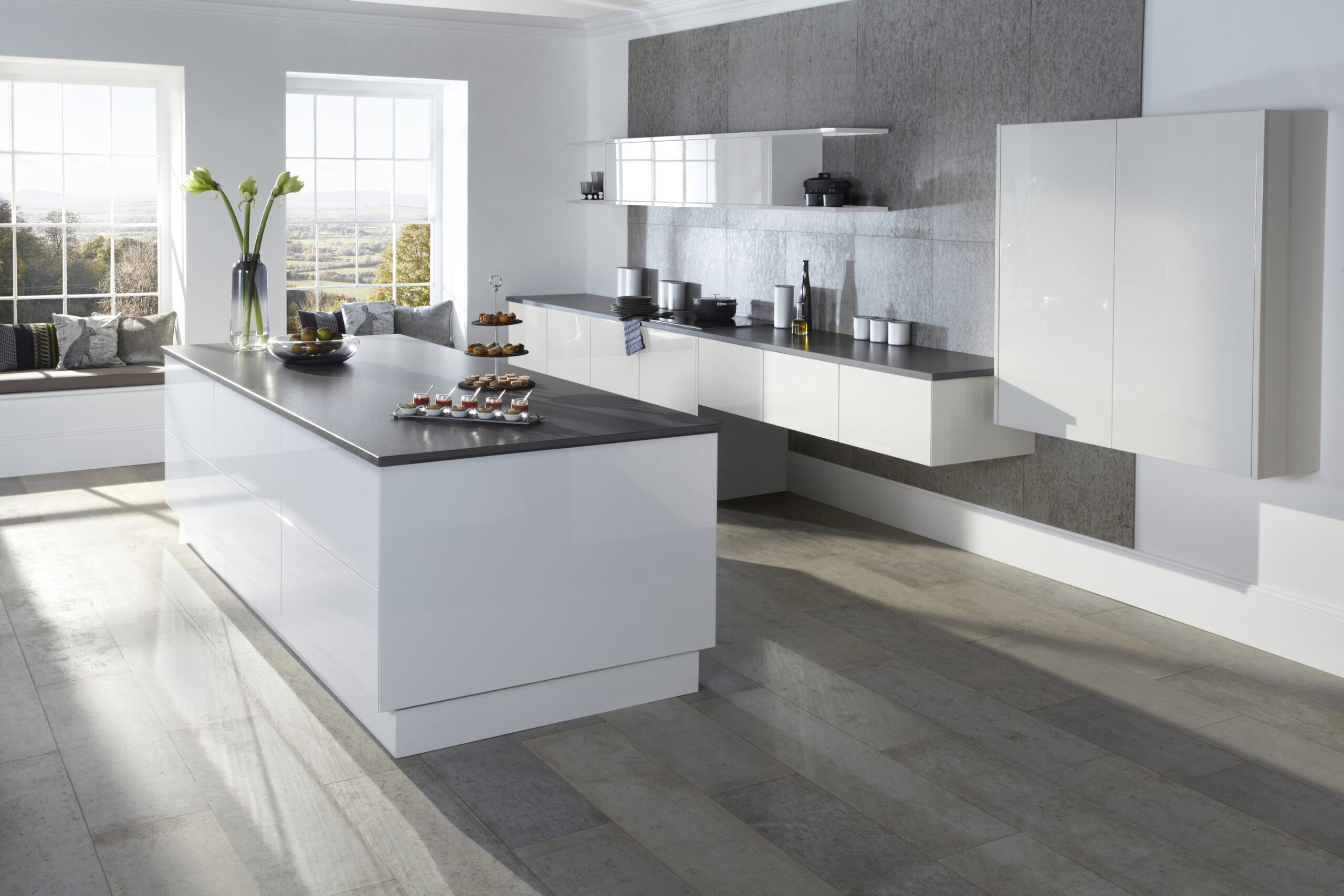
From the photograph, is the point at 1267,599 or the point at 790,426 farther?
the point at 790,426

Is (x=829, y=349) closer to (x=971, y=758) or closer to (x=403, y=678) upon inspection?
(x=971, y=758)

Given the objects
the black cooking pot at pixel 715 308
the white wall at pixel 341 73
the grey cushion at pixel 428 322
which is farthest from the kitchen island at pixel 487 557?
the grey cushion at pixel 428 322

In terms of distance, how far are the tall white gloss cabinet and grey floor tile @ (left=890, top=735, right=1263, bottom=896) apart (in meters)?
1.27

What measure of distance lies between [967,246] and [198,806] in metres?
3.52

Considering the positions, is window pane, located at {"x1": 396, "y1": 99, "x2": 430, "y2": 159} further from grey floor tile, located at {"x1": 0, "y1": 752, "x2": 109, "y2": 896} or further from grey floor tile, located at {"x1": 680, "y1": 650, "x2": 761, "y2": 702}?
grey floor tile, located at {"x1": 0, "y1": 752, "x2": 109, "y2": 896}

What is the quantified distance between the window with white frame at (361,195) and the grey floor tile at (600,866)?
5.12 m

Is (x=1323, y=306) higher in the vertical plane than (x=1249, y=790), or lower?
higher

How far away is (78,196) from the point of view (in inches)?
264

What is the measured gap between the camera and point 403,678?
120 inches

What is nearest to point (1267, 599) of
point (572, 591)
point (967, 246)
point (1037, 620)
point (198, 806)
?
point (1037, 620)

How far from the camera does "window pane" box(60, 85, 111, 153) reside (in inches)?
261

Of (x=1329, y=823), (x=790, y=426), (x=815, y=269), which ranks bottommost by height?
(x=1329, y=823)

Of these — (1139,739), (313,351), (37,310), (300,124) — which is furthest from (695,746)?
(37,310)

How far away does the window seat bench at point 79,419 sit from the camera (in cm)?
620
